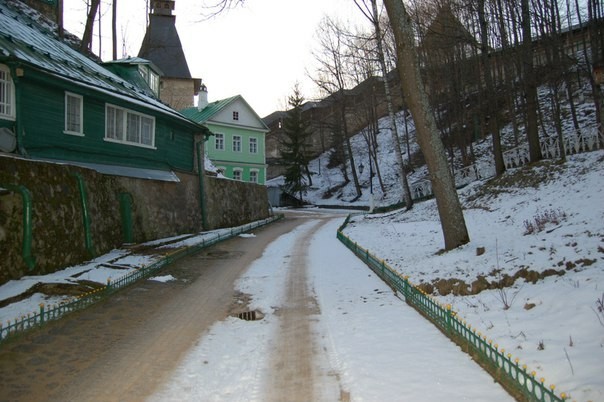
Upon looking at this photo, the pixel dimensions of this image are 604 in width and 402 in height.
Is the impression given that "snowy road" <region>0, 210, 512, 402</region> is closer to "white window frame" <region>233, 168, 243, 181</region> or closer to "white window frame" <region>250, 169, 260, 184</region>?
"white window frame" <region>233, 168, 243, 181</region>

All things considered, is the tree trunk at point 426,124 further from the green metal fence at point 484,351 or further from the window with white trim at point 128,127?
the window with white trim at point 128,127

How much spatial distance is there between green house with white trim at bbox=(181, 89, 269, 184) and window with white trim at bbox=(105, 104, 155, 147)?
19738mm

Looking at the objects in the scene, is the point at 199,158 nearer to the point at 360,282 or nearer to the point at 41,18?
the point at 41,18

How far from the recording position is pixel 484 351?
4.74 metres

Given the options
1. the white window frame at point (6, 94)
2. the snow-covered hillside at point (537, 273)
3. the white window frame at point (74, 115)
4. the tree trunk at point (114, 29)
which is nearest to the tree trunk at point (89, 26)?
the tree trunk at point (114, 29)

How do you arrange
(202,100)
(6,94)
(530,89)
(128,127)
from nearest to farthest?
(6,94) < (128,127) < (530,89) < (202,100)

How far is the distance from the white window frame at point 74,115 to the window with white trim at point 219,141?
928 inches

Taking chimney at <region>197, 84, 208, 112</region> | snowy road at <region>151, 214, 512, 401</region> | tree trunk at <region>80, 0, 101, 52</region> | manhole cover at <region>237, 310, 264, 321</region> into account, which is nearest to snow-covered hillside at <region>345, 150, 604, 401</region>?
snowy road at <region>151, 214, 512, 401</region>

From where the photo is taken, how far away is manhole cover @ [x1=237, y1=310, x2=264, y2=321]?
23.4 feet

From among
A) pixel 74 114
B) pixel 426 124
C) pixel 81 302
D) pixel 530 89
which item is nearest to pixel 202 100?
pixel 74 114

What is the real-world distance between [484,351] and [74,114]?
15.0m

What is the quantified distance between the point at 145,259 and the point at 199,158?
34.9ft

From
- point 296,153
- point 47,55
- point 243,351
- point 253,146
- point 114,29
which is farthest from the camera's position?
point 296,153

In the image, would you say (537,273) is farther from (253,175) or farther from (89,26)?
(253,175)
